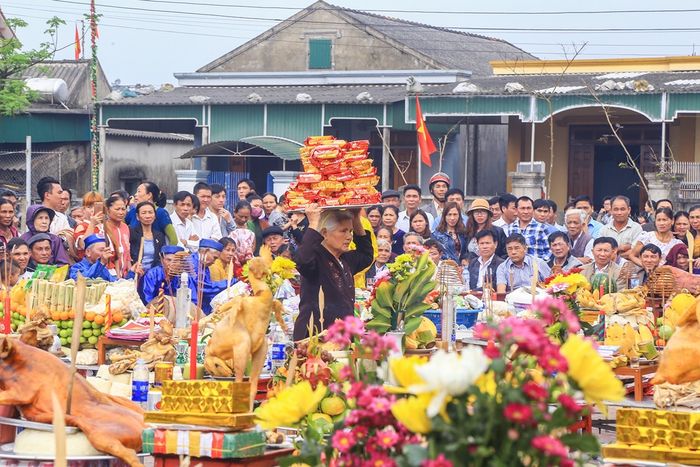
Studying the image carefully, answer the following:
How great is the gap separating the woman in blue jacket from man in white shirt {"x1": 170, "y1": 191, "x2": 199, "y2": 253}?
213 centimetres

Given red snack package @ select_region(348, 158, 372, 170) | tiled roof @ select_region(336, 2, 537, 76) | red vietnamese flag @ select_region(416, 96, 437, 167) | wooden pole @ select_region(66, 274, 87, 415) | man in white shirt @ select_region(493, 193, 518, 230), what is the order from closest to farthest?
wooden pole @ select_region(66, 274, 87, 415) < red snack package @ select_region(348, 158, 372, 170) < man in white shirt @ select_region(493, 193, 518, 230) < red vietnamese flag @ select_region(416, 96, 437, 167) < tiled roof @ select_region(336, 2, 537, 76)

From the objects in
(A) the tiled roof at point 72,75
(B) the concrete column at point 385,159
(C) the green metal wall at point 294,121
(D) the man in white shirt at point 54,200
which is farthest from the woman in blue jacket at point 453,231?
(A) the tiled roof at point 72,75

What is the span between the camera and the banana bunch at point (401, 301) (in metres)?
7.20

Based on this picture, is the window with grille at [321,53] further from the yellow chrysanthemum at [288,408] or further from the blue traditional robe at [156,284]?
the yellow chrysanthemum at [288,408]

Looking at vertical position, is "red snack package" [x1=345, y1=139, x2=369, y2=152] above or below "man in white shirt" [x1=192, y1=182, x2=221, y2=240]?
above

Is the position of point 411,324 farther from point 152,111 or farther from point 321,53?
point 321,53

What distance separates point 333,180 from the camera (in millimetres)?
7500

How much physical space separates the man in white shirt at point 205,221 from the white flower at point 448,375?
9.34m

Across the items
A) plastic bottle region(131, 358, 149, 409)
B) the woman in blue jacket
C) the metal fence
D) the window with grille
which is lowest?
plastic bottle region(131, 358, 149, 409)

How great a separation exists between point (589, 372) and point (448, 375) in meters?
0.35

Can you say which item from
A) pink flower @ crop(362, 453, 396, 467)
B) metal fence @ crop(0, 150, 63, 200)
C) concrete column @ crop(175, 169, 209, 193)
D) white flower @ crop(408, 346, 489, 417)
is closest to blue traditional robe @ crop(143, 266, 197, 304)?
pink flower @ crop(362, 453, 396, 467)

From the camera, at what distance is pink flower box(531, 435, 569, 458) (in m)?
3.05

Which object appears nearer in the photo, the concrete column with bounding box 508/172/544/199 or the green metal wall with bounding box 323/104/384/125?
the concrete column with bounding box 508/172/544/199

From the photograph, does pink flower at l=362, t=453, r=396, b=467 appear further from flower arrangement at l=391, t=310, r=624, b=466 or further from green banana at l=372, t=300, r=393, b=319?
green banana at l=372, t=300, r=393, b=319
